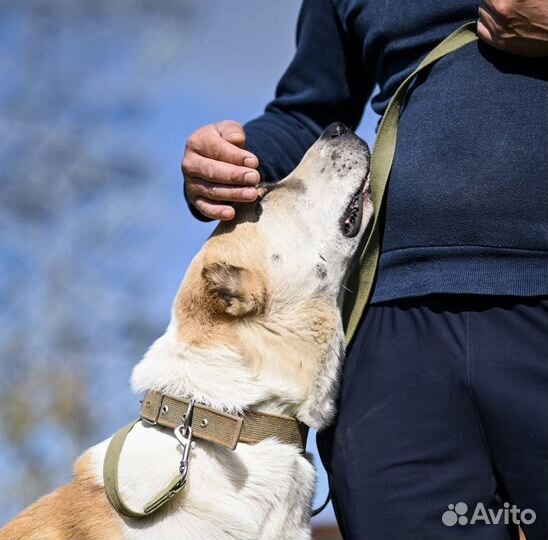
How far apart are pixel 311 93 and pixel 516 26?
960mm

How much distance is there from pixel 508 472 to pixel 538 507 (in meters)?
0.12

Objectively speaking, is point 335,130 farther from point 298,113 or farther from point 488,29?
point 488,29

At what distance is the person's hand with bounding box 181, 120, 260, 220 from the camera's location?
2.79 meters

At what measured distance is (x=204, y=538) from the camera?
100 inches

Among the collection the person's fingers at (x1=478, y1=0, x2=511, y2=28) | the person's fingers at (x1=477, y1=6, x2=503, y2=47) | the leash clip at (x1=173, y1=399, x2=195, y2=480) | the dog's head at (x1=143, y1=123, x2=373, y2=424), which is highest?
the person's fingers at (x1=478, y1=0, x2=511, y2=28)

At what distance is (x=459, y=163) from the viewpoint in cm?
242

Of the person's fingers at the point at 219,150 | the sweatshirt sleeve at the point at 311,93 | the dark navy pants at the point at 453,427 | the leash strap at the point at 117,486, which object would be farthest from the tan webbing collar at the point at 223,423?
the sweatshirt sleeve at the point at 311,93

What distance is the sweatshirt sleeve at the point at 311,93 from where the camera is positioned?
3117 mm

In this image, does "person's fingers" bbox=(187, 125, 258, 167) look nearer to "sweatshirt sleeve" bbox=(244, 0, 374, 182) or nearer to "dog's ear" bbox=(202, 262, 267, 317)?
"sweatshirt sleeve" bbox=(244, 0, 374, 182)

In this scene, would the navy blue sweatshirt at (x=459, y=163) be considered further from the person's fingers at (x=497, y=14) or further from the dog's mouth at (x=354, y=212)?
the dog's mouth at (x=354, y=212)

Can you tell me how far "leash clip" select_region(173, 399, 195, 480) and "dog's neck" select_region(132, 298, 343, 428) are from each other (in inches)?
2.4

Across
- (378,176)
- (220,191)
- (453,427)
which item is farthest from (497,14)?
(453,427)

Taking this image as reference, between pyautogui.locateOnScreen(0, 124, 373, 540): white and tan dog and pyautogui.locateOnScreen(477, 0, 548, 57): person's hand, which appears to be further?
pyautogui.locateOnScreen(0, 124, 373, 540): white and tan dog
